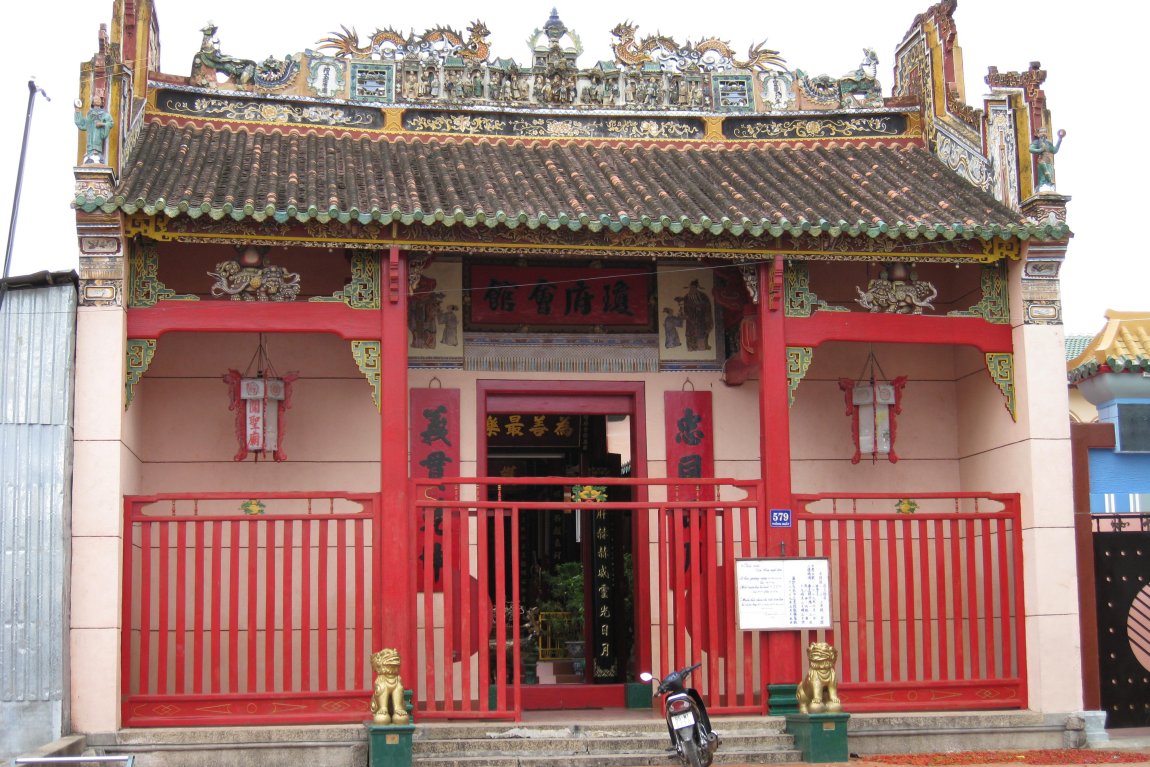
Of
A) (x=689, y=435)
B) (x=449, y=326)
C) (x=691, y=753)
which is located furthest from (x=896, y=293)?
(x=691, y=753)

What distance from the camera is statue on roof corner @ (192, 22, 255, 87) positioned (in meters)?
11.6

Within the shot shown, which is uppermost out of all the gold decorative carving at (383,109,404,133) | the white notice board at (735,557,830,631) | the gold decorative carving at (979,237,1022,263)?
the gold decorative carving at (383,109,404,133)

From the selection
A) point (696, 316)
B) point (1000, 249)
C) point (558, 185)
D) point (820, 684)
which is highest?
point (558, 185)

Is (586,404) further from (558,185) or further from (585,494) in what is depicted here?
(558,185)

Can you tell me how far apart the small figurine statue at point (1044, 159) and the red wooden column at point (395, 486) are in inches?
186

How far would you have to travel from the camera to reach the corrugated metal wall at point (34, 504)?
8969 millimetres

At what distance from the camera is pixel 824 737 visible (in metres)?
9.42

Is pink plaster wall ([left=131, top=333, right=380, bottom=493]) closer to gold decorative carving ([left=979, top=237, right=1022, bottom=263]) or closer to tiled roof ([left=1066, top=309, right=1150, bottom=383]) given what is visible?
gold decorative carving ([left=979, top=237, right=1022, bottom=263])

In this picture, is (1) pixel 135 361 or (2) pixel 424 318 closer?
(1) pixel 135 361

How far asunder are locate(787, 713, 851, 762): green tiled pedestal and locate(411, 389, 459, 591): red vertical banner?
10.1ft

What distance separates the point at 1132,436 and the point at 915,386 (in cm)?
177

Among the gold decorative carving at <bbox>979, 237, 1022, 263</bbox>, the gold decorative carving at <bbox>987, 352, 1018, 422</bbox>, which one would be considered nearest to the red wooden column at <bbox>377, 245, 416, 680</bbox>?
the gold decorative carving at <bbox>979, 237, 1022, 263</bbox>

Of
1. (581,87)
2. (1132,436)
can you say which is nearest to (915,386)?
(1132,436)

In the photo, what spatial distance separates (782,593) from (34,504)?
16.5 feet
